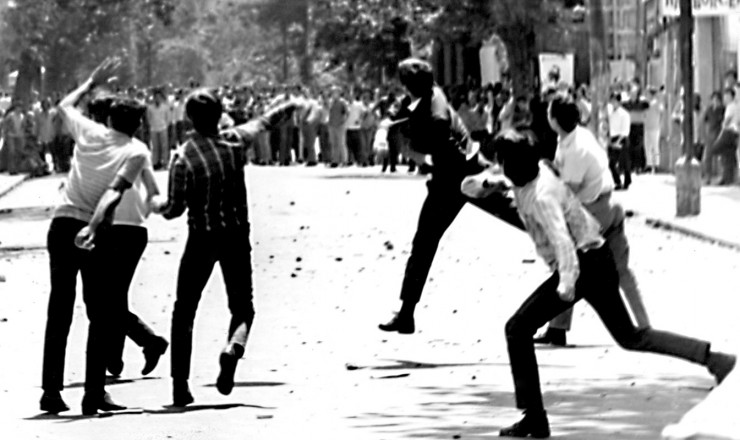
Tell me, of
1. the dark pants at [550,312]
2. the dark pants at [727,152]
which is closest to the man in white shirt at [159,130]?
the dark pants at [727,152]

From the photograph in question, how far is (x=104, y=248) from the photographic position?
10.5 m

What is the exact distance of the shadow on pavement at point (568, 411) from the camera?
9.53 metres

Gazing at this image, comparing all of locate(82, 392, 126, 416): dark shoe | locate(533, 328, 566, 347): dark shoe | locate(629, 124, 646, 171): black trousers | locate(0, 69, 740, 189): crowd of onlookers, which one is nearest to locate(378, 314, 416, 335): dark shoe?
locate(533, 328, 566, 347): dark shoe

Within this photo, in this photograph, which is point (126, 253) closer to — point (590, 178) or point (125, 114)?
point (125, 114)

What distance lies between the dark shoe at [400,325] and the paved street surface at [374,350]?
0.11 metres

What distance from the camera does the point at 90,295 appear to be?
1059 cm

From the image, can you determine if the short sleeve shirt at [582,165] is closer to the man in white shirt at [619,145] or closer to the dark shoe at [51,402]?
the dark shoe at [51,402]

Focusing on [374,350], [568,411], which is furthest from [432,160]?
[568,411]

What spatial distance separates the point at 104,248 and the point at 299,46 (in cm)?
10552

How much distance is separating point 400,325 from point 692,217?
45.4 feet

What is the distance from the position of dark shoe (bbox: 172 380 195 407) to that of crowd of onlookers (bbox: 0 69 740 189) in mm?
25674

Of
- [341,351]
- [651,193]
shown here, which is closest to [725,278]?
[341,351]

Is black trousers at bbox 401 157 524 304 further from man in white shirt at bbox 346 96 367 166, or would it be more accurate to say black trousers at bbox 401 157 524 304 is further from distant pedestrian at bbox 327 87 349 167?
distant pedestrian at bbox 327 87 349 167

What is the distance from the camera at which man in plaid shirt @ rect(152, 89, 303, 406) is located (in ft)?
34.6
